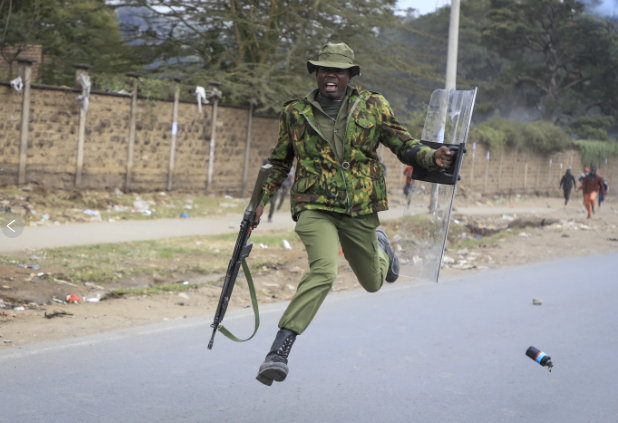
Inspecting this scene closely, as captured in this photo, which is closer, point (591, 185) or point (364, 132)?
point (364, 132)

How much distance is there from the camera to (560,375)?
5.39 m

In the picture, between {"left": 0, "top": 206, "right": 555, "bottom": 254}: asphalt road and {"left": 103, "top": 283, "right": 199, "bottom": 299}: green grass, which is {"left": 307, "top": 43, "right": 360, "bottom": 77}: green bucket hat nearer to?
{"left": 103, "top": 283, "right": 199, "bottom": 299}: green grass

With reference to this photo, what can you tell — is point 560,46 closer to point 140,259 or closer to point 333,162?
point 140,259

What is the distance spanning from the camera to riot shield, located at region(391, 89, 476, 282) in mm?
4414

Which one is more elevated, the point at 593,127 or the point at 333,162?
the point at 593,127

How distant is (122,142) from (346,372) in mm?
13444

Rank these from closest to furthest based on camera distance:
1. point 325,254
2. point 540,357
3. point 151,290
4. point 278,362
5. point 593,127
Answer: point 278,362, point 325,254, point 540,357, point 151,290, point 593,127

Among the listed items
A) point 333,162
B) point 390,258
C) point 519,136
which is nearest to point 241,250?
point 333,162

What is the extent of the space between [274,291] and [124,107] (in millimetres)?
9922

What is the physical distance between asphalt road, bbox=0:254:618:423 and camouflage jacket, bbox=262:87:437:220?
1206 mm

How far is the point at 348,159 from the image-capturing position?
13.7 feet

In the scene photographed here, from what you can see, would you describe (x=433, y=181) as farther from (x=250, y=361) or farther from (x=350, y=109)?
(x=250, y=361)

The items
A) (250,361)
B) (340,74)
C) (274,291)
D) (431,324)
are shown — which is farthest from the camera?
(274,291)

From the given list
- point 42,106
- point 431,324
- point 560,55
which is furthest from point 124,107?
point 560,55
